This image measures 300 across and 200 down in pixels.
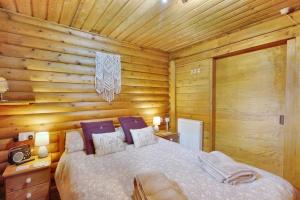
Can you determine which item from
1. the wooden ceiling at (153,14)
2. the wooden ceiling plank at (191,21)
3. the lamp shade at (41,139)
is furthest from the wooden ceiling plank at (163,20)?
the lamp shade at (41,139)

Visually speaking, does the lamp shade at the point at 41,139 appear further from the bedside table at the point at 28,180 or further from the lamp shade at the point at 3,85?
the lamp shade at the point at 3,85

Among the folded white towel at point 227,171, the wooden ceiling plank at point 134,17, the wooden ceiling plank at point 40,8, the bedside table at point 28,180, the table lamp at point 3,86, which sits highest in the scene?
the wooden ceiling plank at point 40,8

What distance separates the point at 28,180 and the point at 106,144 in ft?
3.06

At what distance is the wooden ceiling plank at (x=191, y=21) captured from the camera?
1.96 metres

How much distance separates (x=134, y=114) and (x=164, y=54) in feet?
5.23

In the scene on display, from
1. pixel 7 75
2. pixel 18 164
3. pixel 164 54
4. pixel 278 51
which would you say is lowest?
pixel 18 164

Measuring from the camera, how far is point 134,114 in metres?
3.35

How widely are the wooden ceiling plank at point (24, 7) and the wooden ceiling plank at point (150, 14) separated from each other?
1.27 meters

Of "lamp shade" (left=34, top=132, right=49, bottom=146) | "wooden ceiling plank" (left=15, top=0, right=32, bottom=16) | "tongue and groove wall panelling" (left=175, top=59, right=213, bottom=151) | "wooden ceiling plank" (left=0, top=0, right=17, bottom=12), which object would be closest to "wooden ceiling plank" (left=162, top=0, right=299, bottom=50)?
"tongue and groove wall panelling" (left=175, top=59, right=213, bottom=151)

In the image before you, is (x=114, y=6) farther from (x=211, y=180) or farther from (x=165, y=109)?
(x=165, y=109)

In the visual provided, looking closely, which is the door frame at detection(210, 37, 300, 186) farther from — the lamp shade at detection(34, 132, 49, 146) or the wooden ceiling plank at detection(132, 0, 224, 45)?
the lamp shade at detection(34, 132, 49, 146)

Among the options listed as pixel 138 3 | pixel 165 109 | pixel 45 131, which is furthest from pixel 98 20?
pixel 165 109

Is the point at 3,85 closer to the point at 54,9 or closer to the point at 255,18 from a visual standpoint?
the point at 54,9

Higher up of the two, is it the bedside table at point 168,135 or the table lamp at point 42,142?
the table lamp at point 42,142
